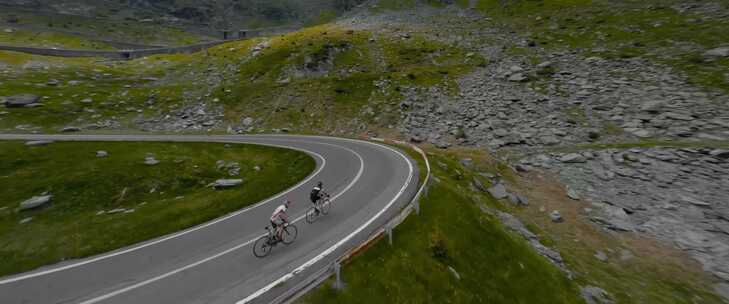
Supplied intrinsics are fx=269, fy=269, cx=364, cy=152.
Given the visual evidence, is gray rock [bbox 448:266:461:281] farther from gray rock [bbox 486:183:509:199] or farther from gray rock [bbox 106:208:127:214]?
gray rock [bbox 106:208:127:214]

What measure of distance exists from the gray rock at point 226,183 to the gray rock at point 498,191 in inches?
804

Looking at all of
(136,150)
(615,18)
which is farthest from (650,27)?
(136,150)

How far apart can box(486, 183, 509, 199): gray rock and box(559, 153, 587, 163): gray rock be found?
29.5 ft

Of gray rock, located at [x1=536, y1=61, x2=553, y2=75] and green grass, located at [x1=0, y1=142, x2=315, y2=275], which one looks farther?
gray rock, located at [x1=536, y1=61, x2=553, y2=75]

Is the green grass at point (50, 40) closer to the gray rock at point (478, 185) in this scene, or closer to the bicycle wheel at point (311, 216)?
the bicycle wheel at point (311, 216)

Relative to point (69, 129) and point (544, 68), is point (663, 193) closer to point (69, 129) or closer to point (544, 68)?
point (544, 68)

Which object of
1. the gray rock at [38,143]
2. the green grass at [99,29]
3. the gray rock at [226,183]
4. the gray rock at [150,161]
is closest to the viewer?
the gray rock at [226,183]

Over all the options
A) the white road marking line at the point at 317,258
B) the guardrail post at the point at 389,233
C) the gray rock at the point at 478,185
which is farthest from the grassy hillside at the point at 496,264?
the white road marking line at the point at 317,258

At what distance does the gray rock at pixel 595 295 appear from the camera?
41.0ft

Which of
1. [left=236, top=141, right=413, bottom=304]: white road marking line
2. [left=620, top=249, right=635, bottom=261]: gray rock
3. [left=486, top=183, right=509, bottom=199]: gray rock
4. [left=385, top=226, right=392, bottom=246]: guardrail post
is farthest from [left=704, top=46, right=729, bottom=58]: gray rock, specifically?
[left=385, top=226, right=392, bottom=246]: guardrail post

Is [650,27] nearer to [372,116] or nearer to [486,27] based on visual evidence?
[486,27]

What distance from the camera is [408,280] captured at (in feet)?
32.9

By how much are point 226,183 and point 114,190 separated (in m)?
7.47

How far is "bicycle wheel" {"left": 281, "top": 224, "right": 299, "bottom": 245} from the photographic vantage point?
1239cm
